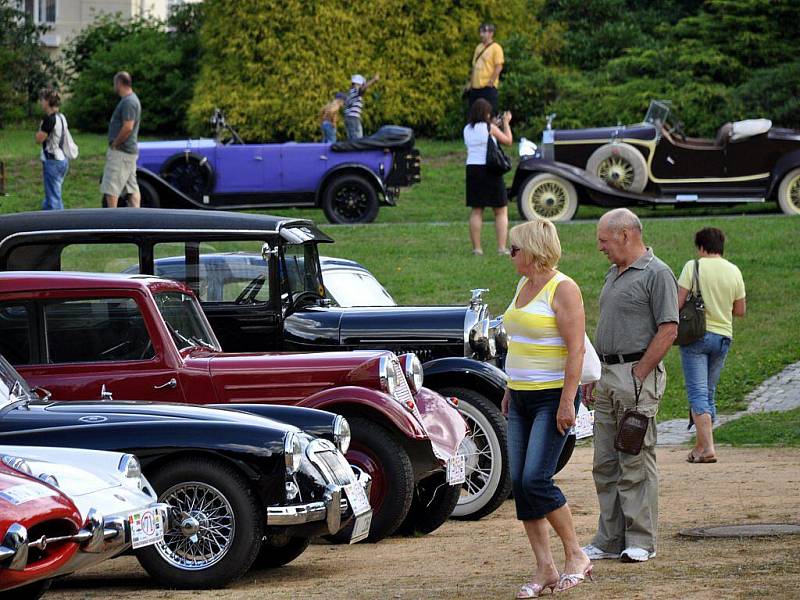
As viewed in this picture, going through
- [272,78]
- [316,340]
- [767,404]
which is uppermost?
[272,78]

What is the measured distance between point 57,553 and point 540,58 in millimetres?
26538

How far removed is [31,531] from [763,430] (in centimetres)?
837

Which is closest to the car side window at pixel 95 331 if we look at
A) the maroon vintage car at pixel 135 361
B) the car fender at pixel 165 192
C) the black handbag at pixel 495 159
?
the maroon vintage car at pixel 135 361

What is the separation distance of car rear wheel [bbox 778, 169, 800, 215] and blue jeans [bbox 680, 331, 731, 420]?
1081cm

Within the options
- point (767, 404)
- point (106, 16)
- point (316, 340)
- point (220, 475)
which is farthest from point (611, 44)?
point (220, 475)

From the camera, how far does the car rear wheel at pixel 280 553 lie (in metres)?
8.13

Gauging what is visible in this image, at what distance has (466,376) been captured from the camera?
1005 cm

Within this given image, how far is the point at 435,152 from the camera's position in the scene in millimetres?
29453

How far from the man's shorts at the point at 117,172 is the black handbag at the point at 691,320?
9.35 meters

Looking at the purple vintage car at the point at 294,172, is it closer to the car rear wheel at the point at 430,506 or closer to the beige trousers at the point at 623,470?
the car rear wheel at the point at 430,506

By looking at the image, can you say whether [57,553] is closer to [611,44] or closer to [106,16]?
[611,44]

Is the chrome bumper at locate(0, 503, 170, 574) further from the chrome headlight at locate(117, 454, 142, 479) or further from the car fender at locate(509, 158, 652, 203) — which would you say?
the car fender at locate(509, 158, 652, 203)

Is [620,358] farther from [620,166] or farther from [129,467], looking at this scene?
[620,166]

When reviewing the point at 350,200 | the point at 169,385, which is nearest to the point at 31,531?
the point at 169,385
